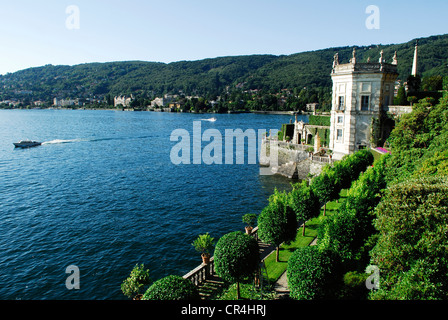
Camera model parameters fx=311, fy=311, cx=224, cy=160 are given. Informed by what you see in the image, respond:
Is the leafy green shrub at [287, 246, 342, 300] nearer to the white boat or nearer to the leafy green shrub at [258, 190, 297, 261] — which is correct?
the leafy green shrub at [258, 190, 297, 261]

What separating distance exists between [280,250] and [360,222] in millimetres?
6721

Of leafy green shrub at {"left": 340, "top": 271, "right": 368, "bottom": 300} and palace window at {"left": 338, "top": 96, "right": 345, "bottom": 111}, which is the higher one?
palace window at {"left": 338, "top": 96, "right": 345, "bottom": 111}

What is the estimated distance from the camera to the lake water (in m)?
25.5

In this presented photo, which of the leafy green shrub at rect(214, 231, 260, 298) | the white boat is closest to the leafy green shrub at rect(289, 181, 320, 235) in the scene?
the leafy green shrub at rect(214, 231, 260, 298)

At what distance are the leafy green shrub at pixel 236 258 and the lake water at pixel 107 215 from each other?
9765 millimetres

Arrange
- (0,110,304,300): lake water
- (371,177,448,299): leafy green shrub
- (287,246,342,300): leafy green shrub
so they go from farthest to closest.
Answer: (0,110,304,300): lake water, (287,246,342,300): leafy green shrub, (371,177,448,299): leafy green shrub

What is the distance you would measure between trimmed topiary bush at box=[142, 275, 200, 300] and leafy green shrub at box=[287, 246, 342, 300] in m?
4.81

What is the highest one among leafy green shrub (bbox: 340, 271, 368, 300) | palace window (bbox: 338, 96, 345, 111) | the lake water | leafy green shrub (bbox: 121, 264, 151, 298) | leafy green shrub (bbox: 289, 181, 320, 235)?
palace window (bbox: 338, 96, 345, 111)

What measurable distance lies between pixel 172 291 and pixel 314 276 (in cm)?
650

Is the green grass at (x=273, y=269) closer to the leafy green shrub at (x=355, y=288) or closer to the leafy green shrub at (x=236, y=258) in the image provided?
the leafy green shrub at (x=236, y=258)

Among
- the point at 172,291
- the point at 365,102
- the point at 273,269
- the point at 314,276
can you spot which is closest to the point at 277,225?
the point at 273,269

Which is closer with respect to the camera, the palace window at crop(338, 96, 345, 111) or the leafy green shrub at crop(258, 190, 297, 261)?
the leafy green shrub at crop(258, 190, 297, 261)

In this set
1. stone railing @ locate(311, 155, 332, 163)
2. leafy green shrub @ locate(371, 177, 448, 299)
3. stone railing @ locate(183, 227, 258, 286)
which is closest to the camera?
leafy green shrub @ locate(371, 177, 448, 299)
